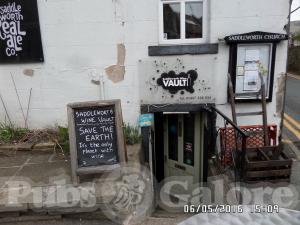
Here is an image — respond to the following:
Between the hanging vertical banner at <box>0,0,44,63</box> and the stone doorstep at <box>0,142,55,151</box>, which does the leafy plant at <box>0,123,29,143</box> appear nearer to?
the stone doorstep at <box>0,142,55,151</box>

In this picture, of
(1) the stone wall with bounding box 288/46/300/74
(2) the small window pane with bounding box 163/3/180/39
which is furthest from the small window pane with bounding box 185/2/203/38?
(1) the stone wall with bounding box 288/46/300/74

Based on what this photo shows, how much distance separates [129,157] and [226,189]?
1.38 metres

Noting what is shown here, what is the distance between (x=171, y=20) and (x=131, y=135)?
6.39 ft

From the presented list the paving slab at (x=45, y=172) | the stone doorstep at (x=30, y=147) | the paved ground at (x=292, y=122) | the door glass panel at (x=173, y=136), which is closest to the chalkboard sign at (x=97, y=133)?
the paving slab at (x=45, y=172)

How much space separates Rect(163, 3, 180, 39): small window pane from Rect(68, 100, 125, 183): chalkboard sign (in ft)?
5.67

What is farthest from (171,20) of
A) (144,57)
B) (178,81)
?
(178,81)

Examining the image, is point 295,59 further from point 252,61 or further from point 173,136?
point 252,61

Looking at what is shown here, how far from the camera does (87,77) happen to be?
202 inches

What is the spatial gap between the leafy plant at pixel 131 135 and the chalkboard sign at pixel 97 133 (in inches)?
37.9

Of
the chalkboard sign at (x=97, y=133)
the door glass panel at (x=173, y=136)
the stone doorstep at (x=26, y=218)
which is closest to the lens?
the stone doorstep at (x=26, y=218)

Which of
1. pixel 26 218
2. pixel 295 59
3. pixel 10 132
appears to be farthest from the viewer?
pixel 295 59

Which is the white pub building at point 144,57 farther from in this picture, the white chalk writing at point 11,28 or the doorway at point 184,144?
the doorway at point 184,144

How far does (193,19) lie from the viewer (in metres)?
5.04

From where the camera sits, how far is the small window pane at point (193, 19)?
4992 millimetres
